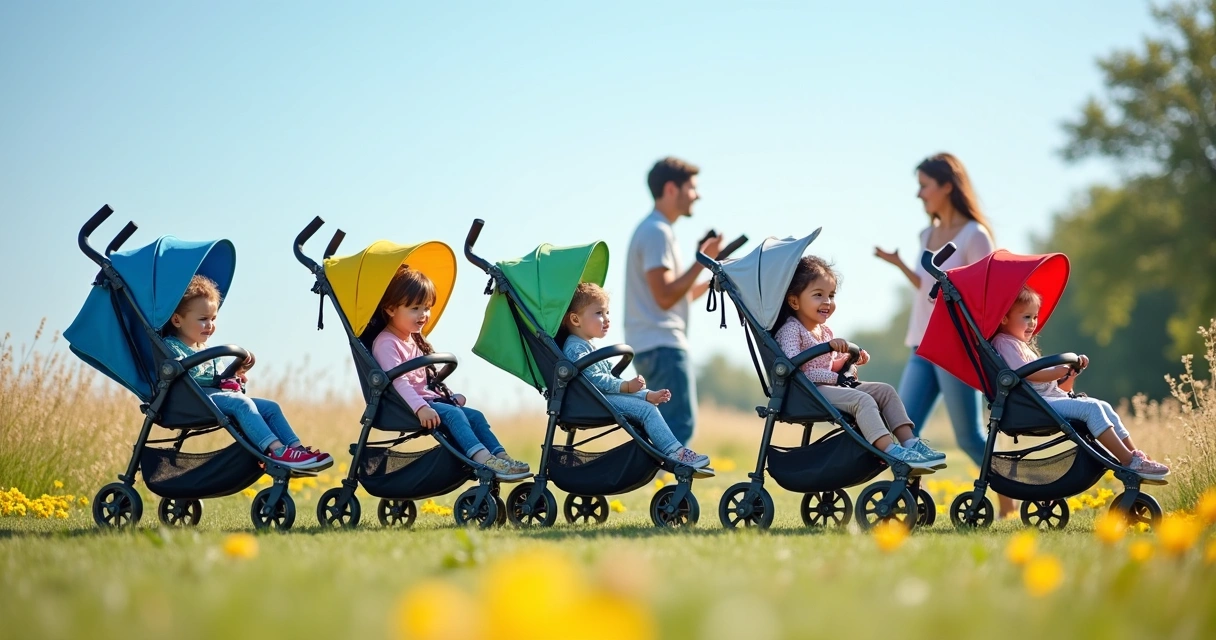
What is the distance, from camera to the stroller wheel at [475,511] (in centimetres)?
585

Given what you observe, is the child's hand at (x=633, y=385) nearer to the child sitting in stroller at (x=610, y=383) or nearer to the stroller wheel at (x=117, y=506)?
the child sitting in stroller at (x=610, y=383)

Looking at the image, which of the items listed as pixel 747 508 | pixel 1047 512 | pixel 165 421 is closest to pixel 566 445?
pixel 747 508

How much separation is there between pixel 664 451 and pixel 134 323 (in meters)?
2.92

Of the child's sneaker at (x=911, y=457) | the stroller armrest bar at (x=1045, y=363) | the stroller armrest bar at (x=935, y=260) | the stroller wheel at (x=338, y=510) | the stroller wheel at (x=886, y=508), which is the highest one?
the stroller armrest bar at (x=935, y=260)

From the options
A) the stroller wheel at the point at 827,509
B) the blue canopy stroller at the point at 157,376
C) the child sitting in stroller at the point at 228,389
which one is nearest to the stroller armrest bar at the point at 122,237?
the blue canopy stroller at the point at 157,376

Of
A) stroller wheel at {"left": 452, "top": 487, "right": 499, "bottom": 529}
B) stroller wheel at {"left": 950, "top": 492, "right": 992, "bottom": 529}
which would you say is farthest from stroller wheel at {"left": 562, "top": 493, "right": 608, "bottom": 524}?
stroller wheel at {"left": 950, "top": 492, "right": 992, "bottom": 529}

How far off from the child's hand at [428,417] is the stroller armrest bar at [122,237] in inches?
77.3

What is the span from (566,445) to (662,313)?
1.49 metres

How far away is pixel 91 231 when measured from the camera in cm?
602

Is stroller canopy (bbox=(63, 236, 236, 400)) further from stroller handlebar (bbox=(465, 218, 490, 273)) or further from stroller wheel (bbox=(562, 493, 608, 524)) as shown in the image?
stroller wheel (bbox=(562, 493, 608, 524))

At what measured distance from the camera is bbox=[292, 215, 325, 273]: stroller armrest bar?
6.22 m

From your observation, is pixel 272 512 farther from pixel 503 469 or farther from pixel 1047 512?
pixel 1047 512

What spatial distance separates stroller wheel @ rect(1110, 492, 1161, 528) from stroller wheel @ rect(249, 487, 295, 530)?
4.06 meters

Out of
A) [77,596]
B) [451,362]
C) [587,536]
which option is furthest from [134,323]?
[77,596]
